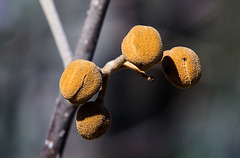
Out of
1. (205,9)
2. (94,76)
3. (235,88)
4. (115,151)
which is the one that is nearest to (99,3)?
(94,76)

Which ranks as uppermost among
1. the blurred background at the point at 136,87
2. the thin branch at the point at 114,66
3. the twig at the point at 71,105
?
the thin branch at the point at 114,66

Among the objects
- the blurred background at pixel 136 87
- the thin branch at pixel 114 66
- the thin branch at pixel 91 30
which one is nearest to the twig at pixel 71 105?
the thin branch at pixel 91 30

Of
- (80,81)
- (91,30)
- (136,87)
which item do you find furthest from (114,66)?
(136,87)

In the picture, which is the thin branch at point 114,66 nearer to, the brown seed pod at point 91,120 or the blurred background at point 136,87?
the brown seed pod at point 91,120

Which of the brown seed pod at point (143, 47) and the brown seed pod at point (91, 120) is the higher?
the brown seed pod at point (143, 47)

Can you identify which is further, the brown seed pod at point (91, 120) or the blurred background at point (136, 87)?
the blurred background at point (136, 87)

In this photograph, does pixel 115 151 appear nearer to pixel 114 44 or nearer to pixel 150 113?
pixel 150 113
